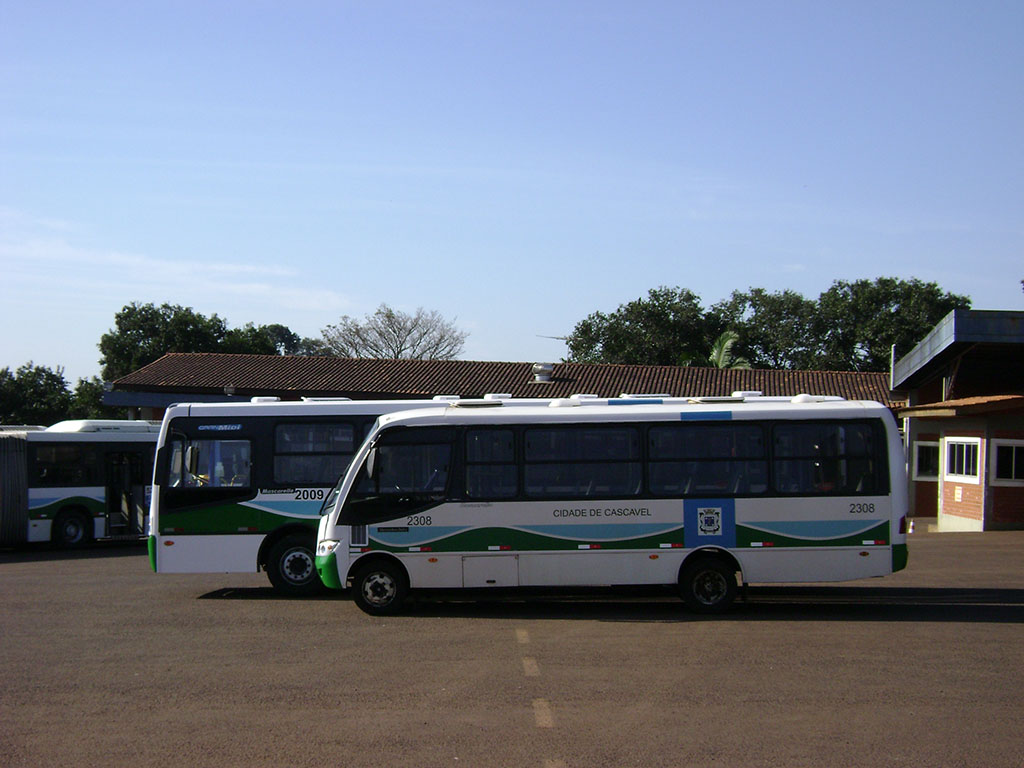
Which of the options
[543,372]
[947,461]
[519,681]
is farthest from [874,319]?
[519,681]

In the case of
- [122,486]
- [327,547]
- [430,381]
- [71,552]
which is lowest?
[71,552]

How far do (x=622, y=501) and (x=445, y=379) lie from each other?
1185 inches

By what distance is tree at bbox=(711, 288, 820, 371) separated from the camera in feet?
181

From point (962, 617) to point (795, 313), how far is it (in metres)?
45.6

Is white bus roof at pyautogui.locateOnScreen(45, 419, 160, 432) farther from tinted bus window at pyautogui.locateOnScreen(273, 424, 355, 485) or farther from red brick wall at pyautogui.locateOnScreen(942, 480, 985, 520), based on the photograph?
red brick wall at pyautogui.locateOnScreen(942, 480, 985, 520)

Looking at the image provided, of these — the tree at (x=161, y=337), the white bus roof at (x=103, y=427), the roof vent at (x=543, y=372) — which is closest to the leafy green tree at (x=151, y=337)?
the tree at (x=161, y=337)

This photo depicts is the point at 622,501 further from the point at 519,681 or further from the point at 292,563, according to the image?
the point at 292,563

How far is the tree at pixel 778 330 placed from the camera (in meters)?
55.0

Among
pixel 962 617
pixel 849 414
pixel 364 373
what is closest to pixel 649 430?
pixel 849 414

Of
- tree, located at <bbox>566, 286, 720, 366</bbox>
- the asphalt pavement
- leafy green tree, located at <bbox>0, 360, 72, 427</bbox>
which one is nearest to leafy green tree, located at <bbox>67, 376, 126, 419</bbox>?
leafy green tree, located at <bbox>0, 360, 72, 427</bbox>

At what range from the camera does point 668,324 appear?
2095 inches

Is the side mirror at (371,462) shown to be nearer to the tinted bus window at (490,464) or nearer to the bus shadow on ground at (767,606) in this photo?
the tinted bus window at (490,464)

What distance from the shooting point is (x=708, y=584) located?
12.5 meters

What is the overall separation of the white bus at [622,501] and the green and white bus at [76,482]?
1350cm
